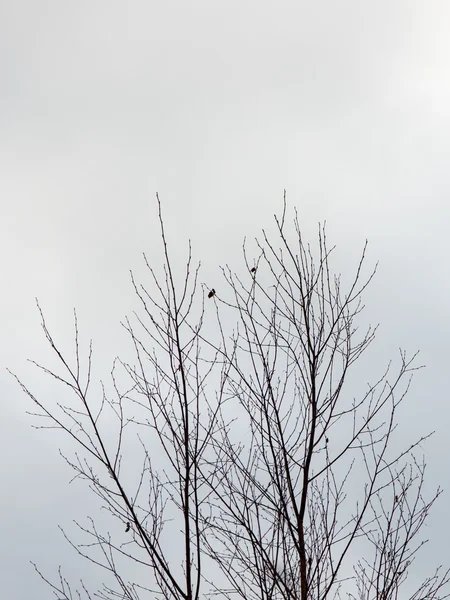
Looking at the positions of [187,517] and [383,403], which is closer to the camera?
[187,517]

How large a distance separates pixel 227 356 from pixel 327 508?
131cm

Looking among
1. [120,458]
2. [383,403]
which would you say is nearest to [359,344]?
[383,403]

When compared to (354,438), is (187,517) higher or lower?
lower

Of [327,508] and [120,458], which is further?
[327,508]

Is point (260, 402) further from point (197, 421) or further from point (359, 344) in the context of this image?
point (359, 344)

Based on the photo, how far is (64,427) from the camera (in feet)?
12.4

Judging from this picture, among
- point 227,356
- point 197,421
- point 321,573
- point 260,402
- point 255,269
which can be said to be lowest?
point 321,573

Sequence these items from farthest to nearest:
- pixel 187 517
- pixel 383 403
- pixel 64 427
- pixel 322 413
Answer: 1. pixel 383 403
2. pixel 322 413
3. pixel 64 427
4. pixel 187 517

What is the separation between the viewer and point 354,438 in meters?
4.17

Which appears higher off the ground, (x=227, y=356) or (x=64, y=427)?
(x=227, y=356)

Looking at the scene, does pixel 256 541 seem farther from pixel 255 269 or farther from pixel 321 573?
pixel 255 269

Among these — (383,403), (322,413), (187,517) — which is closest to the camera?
(187,517)

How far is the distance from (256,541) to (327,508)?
719 millimetres

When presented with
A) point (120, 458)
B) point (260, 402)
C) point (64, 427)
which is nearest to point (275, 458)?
point (260, 402)
